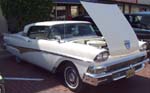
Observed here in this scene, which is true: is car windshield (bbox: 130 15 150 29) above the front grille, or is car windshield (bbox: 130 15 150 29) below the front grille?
above

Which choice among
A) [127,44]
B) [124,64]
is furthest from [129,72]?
[127,44]

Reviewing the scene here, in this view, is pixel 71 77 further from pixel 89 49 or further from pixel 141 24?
pixel 141 24

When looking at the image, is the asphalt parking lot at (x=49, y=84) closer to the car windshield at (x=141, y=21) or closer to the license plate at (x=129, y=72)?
the license plate at (x=129, y=72)

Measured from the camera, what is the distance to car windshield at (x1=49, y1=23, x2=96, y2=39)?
7262 mm

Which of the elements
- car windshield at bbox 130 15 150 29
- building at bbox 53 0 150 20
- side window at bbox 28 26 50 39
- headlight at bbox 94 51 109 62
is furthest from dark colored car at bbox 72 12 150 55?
building at bbox 53 0 150 20

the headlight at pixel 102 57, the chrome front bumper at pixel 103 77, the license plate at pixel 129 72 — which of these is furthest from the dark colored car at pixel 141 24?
the headlight at pixel 102 57

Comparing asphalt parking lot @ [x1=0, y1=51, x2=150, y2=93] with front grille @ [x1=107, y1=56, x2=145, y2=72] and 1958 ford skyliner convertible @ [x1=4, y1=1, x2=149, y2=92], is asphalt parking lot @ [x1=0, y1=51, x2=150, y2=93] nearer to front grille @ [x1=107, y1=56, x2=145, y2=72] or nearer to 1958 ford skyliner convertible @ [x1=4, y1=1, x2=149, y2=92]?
1958 ford skyliner convertible @ [x1=4, y1=1, x2=149, y2=92]

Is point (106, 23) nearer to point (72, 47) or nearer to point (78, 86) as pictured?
point (72, 47)

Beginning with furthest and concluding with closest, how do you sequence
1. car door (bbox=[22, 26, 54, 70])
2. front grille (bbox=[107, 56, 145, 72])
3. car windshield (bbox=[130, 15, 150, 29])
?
car windshield (bbox=[130, 15, 150, 29]) → car door (bbox=[22, 26, 54, 70]) → front grille (bbox=[107, 56, 145, 72])

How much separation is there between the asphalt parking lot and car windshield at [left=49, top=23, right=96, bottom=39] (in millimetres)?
1118

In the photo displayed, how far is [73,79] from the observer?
6.44 m

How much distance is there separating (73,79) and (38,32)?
2.05 metres

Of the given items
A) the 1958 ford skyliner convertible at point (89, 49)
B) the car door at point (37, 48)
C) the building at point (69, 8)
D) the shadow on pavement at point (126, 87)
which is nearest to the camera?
the 1958 ford skyliner convertible at point (89, 49)

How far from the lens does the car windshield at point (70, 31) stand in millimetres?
7262
